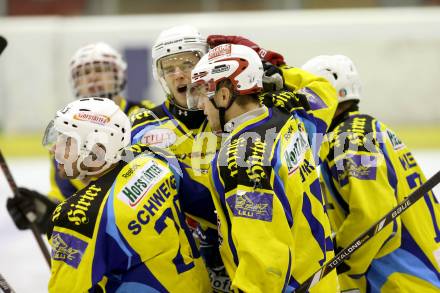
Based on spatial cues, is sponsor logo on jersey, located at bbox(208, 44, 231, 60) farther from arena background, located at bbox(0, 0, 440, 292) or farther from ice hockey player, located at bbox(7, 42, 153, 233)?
arena background, located at bbox(0, 0, 440, 292)

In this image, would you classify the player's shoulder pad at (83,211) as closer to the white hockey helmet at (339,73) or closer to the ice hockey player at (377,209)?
the ice hockey player at (377,209)

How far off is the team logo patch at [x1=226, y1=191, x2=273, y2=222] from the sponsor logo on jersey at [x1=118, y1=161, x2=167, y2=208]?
384 mm

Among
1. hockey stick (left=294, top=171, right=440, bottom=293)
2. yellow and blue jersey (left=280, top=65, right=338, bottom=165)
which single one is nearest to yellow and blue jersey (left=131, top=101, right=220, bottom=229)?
yellow and blue jersey (left=280, top=65, right=338, bottom=165)

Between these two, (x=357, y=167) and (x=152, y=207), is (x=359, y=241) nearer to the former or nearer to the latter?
(x=357, y=167)

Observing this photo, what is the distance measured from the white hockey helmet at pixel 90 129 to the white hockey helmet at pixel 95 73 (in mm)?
1878

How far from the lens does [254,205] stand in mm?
2654

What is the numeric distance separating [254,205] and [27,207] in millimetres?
2062

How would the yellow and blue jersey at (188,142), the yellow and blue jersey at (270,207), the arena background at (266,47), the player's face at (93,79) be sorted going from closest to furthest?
the yellow and blue jersey at (270,207)
the yellow and blue jersey at (188,142)
the player's face at (93,79)
the arena background at (266,47)

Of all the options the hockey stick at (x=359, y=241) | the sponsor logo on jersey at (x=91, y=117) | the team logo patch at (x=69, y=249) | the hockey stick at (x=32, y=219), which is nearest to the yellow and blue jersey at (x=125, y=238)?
the team logo patch at (x=69, y=249)

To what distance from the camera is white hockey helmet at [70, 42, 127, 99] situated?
4.88m

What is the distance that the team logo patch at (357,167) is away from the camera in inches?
136

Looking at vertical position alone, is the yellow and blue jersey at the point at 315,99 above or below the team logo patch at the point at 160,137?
above

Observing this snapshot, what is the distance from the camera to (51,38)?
8.21 m

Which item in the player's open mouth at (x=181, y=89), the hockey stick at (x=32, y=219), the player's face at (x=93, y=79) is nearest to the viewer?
the player's open mouth at (x=181, y=89)
